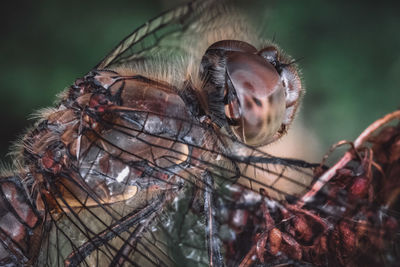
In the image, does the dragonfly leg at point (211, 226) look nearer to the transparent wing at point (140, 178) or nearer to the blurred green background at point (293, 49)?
the transparent wing at point (140, 178)

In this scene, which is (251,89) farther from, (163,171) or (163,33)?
(163,33)

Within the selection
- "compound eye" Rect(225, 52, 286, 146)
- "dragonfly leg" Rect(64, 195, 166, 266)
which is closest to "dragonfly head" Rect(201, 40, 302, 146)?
"compound eye" Rect(225, 52, 286, 146)

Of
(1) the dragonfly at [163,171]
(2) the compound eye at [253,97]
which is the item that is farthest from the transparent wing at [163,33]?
(2) the compound eye at [253,97]

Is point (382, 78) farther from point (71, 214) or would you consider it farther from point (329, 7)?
point (71, 214)

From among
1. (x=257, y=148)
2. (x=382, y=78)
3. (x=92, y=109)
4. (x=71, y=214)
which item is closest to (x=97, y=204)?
(x=71, y=214)

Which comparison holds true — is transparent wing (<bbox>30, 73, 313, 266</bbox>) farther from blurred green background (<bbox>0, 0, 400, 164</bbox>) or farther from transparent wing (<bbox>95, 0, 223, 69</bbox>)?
blurred green background (<bbox>0, 0, 400, 164</bbox>)

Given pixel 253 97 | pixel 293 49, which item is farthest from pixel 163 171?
pixel 293 49
